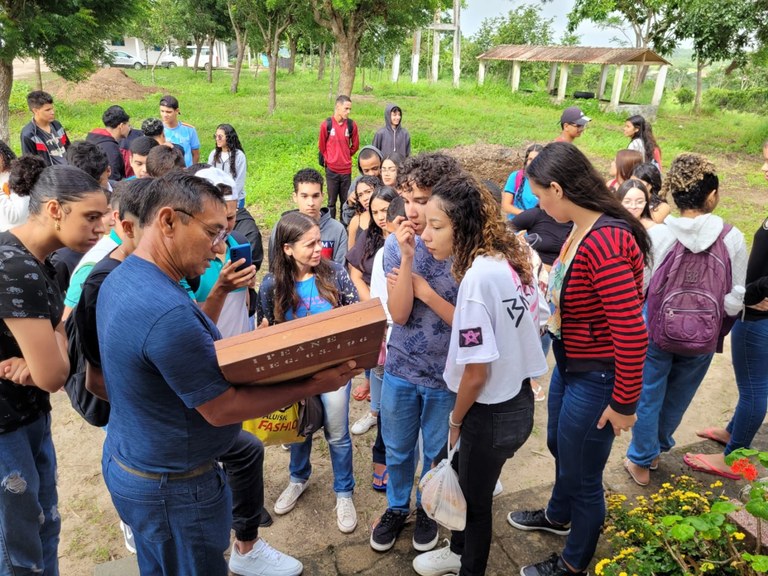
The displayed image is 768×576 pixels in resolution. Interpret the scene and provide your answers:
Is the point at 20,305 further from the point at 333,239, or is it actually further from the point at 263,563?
the point at 333,239

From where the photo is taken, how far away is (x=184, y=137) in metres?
7.29

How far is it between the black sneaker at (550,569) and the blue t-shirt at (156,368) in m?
1.80

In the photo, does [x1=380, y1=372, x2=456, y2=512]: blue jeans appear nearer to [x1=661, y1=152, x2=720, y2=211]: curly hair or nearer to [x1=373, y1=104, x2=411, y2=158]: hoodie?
[x1=661, y1=152, x2=720, y2=211]: curly hair

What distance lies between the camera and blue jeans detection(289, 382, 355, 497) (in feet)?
10.1

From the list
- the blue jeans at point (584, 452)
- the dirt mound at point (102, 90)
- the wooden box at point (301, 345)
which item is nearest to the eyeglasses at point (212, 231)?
the wooden box at point (301, 345)

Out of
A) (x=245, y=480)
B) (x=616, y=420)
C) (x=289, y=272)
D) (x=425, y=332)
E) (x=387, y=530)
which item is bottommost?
(x=387, y=530)

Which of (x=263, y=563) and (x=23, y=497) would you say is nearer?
(x=23, y=497)

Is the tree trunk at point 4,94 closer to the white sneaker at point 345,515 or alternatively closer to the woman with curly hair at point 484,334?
the white sneaker at point 345,515

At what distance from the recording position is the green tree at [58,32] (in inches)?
309

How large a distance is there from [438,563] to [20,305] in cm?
225

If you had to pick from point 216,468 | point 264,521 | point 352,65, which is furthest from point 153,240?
point 352,65

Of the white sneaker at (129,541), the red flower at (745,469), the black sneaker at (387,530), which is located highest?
the red flower at (745,469)

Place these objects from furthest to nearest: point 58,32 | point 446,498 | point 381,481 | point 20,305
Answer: point 58,32
point 381,481
point 446,498
point 20,305

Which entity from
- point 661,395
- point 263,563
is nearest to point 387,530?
point 263,563
